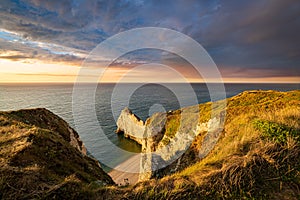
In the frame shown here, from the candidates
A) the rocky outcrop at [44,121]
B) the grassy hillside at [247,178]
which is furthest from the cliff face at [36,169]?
the rocky outcrop at [44,121]

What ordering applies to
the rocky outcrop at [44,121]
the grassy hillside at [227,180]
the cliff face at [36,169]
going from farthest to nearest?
1. the rocky outcrop at [44,121]
2. the grassy hillside at [227,180]
3. the cliff face at [36,169]

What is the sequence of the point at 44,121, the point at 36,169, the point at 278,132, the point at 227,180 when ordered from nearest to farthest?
→ the point at 227,180 < the point at 36,169 < the point at 278,132 < the point at 44,121

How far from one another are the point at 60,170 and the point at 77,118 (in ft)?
218

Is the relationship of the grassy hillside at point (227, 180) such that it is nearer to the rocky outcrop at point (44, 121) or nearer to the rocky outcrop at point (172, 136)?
the rocky outcrop at point (172, 136)

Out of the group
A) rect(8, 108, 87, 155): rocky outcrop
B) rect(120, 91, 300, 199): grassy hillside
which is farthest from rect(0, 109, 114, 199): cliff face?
rect(8, 108, 87, 155): rocky outcrop

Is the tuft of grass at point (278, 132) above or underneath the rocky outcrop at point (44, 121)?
above

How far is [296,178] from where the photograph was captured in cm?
496

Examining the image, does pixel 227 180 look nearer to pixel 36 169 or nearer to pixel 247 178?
pixel 247 178

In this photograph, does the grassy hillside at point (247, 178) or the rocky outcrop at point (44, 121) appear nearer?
the grassy hillside at point (247, 178)

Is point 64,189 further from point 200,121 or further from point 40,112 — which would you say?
point 200,121

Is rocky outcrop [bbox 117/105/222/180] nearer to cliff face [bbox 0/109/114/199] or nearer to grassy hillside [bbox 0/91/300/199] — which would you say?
grassy hillside [bbox 0/91/300/199]

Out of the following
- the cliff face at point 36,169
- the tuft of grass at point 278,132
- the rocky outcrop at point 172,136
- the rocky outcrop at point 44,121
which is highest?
the tuft of grass at point 278,132

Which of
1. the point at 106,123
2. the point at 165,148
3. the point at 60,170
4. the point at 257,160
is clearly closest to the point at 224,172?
the point at 257,160

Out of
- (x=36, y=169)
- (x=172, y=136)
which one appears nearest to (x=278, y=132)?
(x=36, y=169)
